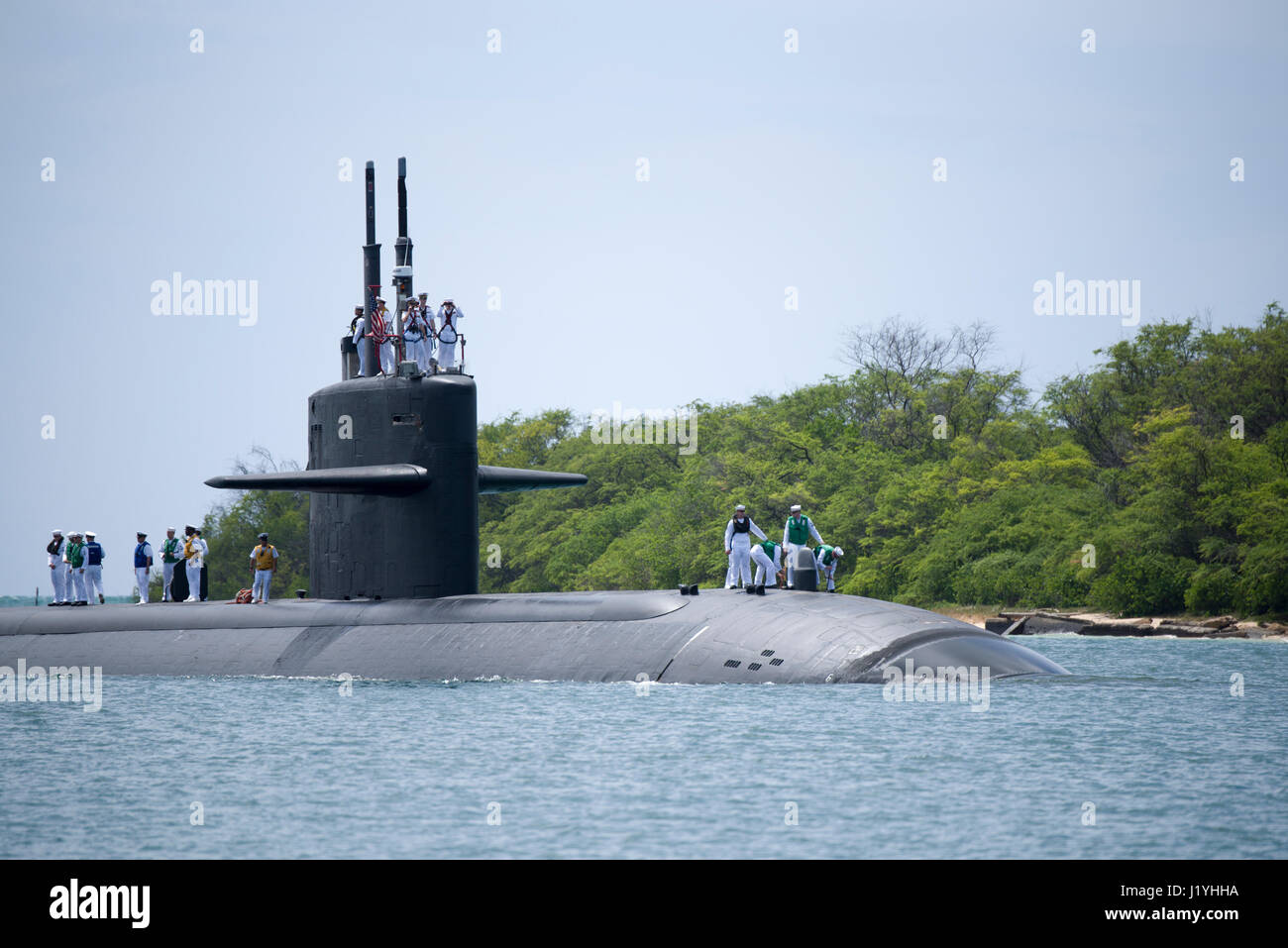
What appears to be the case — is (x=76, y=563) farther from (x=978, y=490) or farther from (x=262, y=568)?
(x=978, y=490)

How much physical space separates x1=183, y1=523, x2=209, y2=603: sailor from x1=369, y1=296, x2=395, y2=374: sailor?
248 inches

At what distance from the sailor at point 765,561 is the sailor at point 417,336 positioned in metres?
5.54

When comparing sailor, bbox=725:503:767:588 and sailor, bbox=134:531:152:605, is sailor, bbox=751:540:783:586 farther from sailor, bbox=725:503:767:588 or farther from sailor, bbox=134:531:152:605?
sailor, bbox=134:531:152:605

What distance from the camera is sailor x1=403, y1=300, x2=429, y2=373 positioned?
22516 millimetres

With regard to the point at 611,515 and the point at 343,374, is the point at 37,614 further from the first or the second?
the point at 611,515

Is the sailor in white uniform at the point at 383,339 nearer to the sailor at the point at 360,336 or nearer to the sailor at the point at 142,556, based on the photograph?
the sailor at the point at 360,336

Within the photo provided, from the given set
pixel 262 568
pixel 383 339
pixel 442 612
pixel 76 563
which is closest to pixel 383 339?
pixel 383 339

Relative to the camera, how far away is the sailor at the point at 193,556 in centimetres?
2669

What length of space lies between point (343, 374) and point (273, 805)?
10723mm

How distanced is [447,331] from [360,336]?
4.24ft

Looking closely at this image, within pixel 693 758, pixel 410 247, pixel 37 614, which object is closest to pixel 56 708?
pixel 37 614

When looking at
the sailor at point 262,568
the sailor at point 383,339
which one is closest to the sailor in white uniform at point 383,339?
the sailor at point 383,339

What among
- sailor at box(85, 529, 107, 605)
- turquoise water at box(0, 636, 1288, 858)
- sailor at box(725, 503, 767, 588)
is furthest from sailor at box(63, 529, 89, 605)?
sailor at box(725, 503, 767, 588)
